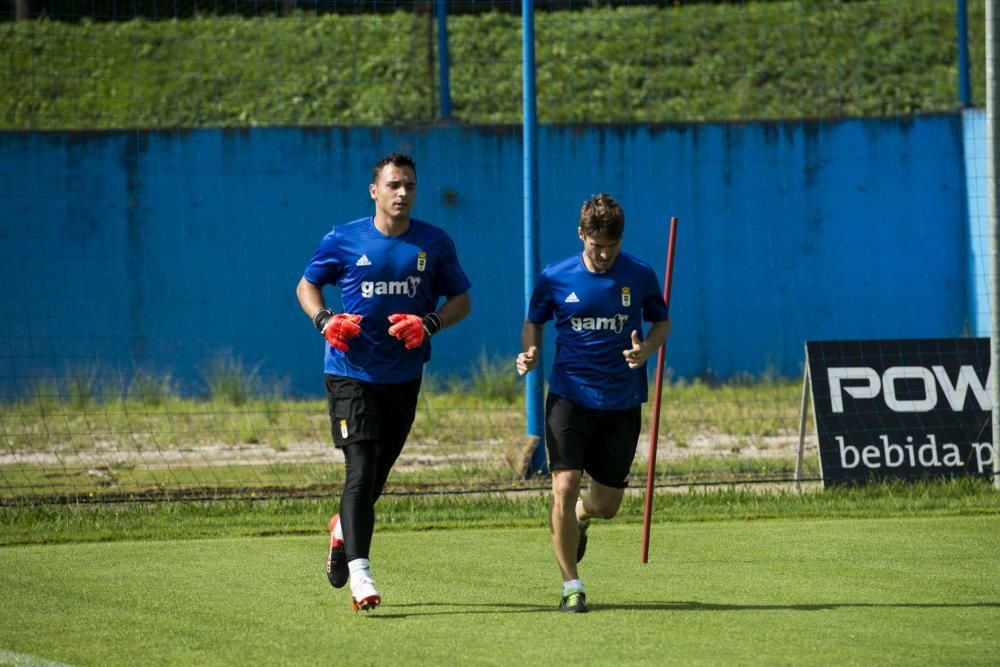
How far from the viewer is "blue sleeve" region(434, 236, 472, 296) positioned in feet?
24.1

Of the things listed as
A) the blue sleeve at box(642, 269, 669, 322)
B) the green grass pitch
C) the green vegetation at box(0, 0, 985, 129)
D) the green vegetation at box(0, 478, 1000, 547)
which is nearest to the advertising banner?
the green vegetation at box(0, 478, 1000, 547)

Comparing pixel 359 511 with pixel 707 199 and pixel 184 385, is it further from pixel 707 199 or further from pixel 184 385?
pixel 707 199

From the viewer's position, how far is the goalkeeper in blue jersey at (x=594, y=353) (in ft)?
23.2

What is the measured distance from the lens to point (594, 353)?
7.22 meters

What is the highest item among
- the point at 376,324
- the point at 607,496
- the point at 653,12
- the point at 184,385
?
the point at 653,12

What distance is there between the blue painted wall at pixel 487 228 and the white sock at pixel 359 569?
10.9 meters

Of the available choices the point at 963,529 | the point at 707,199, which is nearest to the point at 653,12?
the point at 707,199

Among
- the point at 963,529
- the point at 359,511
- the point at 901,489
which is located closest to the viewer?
the point at 359,511

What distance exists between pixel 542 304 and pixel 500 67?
52.5 ft

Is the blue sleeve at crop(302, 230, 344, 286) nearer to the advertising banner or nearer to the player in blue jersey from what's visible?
the player in blue jersey

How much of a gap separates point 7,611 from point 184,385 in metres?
10.3

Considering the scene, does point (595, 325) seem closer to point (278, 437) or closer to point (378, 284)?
point (378, 284)

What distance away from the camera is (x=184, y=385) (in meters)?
17.3

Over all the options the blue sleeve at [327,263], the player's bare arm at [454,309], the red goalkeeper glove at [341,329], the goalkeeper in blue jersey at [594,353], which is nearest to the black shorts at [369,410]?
the red goalkeeper glove at [341,329]
